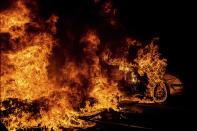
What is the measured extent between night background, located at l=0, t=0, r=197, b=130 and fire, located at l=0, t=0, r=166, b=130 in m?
0.86

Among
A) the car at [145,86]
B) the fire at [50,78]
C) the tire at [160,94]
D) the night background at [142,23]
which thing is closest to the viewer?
the fire at [50,78]

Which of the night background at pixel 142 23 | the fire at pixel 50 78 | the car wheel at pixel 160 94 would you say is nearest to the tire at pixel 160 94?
the car wheel at pixel 160 94

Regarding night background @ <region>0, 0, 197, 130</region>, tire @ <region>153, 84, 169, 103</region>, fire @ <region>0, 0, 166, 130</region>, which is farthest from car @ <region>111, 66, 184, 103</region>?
night background @ <region>0, 0, 197, 130</region>

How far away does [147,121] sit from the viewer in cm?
845

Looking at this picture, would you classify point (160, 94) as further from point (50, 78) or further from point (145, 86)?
point (50, 78)

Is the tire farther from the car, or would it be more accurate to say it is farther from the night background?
the night background

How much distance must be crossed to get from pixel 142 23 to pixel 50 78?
585 cm

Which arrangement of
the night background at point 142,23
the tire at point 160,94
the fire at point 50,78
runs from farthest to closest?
the night background at point 142,23
the tire at point 160,94
the fire at point 50,78

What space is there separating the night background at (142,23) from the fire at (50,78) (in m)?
0.86

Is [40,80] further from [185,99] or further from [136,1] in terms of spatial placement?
[136,1]

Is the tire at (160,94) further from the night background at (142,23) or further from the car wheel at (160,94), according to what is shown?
the night background at (142,23)

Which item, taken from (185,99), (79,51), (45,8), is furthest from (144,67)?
(45,8)

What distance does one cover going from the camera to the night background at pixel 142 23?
13039 millimetres

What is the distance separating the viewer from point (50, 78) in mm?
12750
